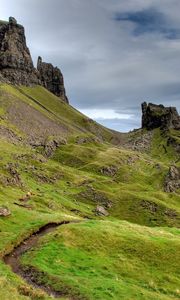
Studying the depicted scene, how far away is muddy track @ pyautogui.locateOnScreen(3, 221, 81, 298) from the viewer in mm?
42406

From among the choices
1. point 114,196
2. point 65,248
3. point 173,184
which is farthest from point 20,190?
point 173,184

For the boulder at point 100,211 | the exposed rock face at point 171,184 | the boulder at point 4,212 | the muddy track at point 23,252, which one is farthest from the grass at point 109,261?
the exposed rock face at point 171,184

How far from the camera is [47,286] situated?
140 feet

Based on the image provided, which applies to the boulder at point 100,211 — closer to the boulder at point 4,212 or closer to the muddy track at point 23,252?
the muddy track at point 23,252

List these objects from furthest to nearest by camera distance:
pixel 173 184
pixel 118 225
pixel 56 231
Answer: pixel 173 184 < pixel 118 225 < pixel 56 231

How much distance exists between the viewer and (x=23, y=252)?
173 feet

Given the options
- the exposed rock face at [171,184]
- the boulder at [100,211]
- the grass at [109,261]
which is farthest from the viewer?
the exposed rock face at [171,184]

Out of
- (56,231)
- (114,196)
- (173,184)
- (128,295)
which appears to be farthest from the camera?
(173,184)

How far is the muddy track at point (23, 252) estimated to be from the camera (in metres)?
42.4

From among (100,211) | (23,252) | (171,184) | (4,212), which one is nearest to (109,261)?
(23,252)

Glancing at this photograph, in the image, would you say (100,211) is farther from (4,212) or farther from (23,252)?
(23,252)

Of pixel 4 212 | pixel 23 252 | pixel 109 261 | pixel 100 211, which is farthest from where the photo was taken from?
pixel 100 211

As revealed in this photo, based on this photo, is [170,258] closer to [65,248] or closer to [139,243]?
[139,243]

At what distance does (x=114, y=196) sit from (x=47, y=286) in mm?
112109
